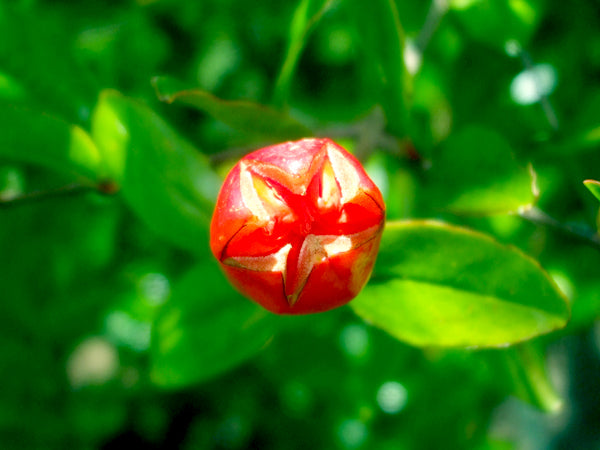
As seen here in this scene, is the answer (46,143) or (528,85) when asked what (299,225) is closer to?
(46,143)

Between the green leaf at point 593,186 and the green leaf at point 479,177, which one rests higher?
the green leaf at point 593,186

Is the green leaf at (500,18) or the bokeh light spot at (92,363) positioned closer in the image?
the green leaf at (500,18)

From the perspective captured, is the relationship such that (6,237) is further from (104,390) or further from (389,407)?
(389,407)

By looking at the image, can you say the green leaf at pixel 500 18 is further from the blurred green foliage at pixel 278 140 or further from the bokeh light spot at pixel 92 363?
the bokeh light spot at pixel 92 363

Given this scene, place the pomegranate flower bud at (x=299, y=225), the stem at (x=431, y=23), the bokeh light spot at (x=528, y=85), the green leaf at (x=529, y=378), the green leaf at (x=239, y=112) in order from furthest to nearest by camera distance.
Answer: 1. the bokeh light spot at (x=528, y=85)
2. the stem at (x=431, y=23)
3. the green leaf at (x=529, y=378)
4. the green leaf at (x=239, y=112)
5. the pomegranate flower bud at (x=299, y=225)

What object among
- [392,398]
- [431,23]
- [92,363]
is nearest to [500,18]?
[431,23]

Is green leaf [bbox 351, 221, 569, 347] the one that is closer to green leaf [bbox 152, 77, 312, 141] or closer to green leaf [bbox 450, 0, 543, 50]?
green leaf [bbox 152, 77, 312, 141]

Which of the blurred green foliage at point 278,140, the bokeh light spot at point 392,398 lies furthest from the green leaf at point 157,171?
the bokeh light spot at point 392,398
